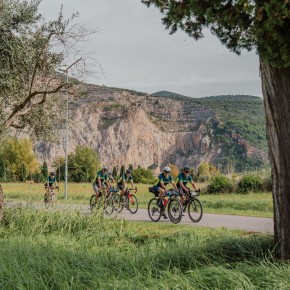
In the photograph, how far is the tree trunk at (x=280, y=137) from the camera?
6410 mm

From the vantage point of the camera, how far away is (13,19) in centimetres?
1390

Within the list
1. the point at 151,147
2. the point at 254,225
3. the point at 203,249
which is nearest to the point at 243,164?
the point at 151,147

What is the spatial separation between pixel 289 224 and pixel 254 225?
309 inches

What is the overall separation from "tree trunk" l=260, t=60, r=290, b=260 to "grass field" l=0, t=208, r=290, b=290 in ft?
1.33

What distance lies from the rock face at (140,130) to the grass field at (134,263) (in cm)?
12989

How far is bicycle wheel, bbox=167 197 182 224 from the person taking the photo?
48.5 feet

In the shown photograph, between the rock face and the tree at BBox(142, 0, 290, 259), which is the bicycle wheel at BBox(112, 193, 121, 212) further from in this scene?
the rock face

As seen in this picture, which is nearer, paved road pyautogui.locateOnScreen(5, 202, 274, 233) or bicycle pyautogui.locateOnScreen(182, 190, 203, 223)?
paved road pyautogui.locateOnScreen(5, 202, 274, 233)

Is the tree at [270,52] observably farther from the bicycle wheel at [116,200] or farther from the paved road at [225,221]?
the bicycle wheel at [116,200]

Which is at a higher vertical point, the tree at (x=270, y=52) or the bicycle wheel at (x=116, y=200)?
the tree at (x=270, y=52)

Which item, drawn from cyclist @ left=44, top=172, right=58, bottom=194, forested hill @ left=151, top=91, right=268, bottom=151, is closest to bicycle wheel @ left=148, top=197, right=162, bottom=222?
cyclist @ left=44, top=172, right=58, bottom=194

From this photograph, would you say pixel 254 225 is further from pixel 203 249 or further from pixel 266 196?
pixel 266 196

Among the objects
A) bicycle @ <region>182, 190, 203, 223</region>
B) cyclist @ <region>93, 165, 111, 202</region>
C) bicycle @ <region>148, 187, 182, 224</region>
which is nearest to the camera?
bicycle @ <region>148, 187, 182, 224</region>

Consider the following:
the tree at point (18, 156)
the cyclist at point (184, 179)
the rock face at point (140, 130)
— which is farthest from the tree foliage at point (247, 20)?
the rock face at point (140, 130)
